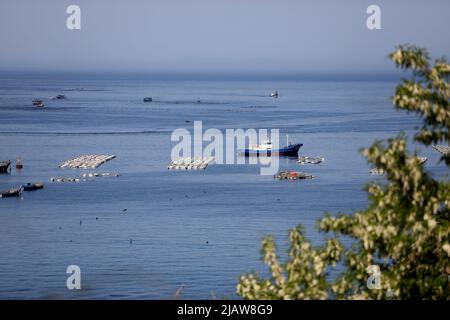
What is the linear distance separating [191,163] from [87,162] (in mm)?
5491

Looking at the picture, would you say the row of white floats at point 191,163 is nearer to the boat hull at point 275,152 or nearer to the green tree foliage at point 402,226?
the boat hull at point 275,152

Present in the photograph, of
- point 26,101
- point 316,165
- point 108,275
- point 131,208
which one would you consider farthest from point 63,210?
point 26,101

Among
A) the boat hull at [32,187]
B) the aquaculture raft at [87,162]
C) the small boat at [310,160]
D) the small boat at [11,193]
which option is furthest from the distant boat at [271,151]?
the small boat at [11,193]

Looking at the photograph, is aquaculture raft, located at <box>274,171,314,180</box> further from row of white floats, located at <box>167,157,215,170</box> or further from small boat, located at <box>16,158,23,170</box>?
small boat, located at <box>16,158,23,170</box>

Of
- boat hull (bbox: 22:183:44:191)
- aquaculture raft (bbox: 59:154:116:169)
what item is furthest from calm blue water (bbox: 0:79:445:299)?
aquaculture raft (bbox: 59:154:116:169)

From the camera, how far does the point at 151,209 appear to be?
36656 mm

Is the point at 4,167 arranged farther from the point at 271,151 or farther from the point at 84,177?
the point at 271,151

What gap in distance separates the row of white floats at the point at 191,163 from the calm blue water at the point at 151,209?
2.26 feet

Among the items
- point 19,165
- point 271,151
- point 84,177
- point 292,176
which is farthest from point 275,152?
point 19,165

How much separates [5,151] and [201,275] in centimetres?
3289

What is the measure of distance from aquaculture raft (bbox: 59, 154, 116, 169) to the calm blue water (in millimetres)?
560

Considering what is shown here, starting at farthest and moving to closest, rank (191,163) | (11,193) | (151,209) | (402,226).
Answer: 1. (191,163)
2. (11,193)
3. (151,209)
4. (402,226)

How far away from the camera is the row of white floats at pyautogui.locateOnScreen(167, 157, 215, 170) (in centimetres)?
4821
